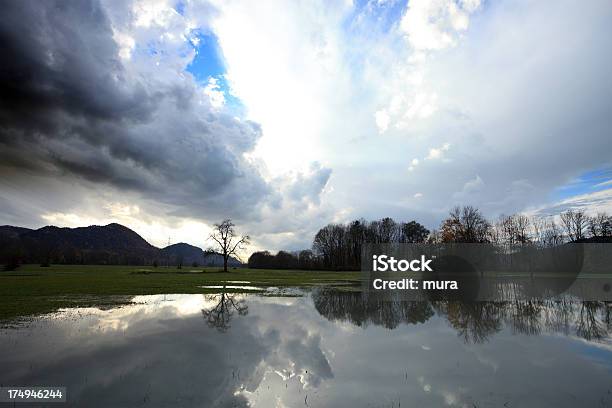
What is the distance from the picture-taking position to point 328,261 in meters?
132

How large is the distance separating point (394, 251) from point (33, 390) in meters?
118

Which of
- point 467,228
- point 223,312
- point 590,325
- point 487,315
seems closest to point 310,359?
point 223,312

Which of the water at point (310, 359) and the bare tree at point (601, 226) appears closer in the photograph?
the water at point (310, 359)

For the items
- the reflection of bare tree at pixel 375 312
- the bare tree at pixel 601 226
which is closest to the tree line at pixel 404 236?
the bare tree at pixel 601 226

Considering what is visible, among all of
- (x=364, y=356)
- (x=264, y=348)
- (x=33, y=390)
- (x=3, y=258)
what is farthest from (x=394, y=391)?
(x=3, y=258)

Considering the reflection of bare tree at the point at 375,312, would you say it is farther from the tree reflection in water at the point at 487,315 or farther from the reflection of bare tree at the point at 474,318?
the reflection of bare tree at the point at 474,318

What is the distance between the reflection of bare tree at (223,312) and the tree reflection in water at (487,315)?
5277mm

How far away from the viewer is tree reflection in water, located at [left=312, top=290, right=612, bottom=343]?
15.9 meters

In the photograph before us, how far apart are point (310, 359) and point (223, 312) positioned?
1081cm

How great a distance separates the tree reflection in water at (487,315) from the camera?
52.1 feet

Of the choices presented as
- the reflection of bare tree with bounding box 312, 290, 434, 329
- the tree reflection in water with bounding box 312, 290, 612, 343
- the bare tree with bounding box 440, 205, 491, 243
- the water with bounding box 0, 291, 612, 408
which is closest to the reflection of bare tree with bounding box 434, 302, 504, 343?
the tree reflection in water with bounding box 312, 290, 612, 343

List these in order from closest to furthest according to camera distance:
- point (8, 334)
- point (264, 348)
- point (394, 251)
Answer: point (264, 348), point (8, 334), point (394, 251)

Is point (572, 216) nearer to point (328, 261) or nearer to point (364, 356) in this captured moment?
point (328, 261)

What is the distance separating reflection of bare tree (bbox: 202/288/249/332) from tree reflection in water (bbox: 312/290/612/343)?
5.28 meters
